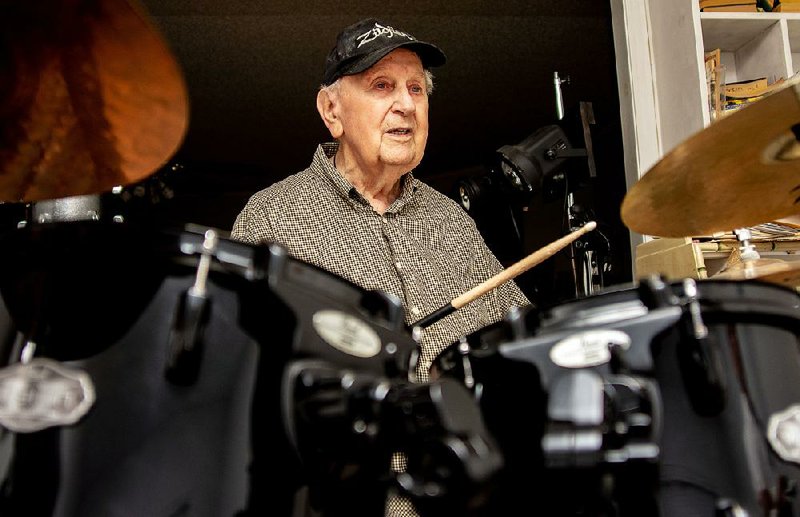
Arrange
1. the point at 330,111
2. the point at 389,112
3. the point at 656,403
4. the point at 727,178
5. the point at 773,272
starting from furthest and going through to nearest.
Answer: the point at 330,111
the point at 389,112
the point at 773,272
the point at 727,178
the point at 656,403

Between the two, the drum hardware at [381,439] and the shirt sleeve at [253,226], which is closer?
the drum hardware at [381,439]

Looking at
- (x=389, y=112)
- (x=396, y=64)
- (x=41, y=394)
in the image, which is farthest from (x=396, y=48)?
(x=41, y=394)

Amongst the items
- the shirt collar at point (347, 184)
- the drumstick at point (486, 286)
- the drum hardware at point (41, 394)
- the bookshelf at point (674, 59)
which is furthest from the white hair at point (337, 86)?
the drum hardware at point (41, 394)

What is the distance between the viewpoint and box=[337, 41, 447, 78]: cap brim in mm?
1656

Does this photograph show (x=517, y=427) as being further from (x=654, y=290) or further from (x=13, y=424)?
(x=13, y=424)

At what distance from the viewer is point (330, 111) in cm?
184

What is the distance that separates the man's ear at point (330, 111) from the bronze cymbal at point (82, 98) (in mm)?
1041

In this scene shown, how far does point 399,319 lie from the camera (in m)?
0.80

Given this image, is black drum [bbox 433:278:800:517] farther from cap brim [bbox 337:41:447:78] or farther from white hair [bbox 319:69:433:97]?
white hair [bbox 319:69:433:97]

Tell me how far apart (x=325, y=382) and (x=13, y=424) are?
28cm

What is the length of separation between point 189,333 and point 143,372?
0.06 m

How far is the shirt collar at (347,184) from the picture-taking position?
5.54 ft

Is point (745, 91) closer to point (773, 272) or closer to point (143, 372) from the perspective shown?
point (773, 272)

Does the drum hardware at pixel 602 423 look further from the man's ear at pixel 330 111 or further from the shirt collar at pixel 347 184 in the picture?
the man's ear at pixel 330 111
